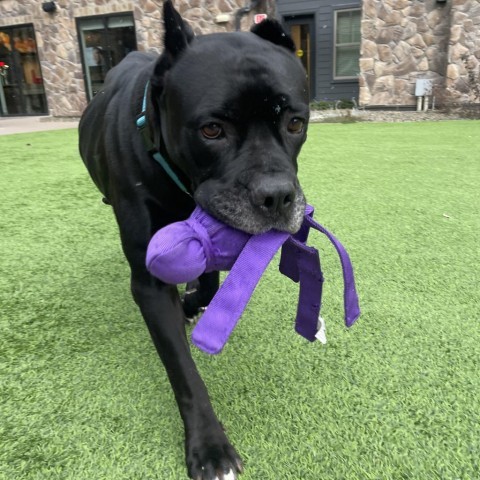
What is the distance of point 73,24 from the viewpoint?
1138 centimetres

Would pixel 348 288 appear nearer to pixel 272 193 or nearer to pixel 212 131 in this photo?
pixel 272 193

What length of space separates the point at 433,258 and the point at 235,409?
5.05 feet

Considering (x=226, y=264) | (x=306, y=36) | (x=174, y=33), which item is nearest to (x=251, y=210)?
(x=226, y=264)

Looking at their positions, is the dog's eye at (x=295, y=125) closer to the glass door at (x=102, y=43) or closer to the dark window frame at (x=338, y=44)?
the glass door at (x=102, y=43)

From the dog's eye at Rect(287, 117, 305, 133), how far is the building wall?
968 centimetres

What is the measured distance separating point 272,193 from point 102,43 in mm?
11737

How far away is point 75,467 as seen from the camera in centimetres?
127

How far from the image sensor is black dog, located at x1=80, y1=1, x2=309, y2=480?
1.37 metres

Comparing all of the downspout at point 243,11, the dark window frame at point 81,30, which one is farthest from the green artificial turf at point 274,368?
the dark window frame at point 81,30

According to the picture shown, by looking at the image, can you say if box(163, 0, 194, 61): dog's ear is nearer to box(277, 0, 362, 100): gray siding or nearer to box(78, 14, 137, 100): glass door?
box(78, 14, 137, 100): glass door

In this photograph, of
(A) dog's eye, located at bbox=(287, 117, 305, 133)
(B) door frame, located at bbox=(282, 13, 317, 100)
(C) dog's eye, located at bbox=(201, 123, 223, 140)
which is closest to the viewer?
(C) dog's eye, located at bbox=(201, 123, 223, 140)

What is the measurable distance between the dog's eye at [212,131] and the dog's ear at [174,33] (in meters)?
0.32

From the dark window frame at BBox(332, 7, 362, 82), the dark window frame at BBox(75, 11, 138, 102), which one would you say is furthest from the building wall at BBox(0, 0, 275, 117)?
the dark window frame at BBox(332, 7, 362, 82)

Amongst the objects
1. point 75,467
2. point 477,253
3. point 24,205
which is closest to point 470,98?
point 477,253
